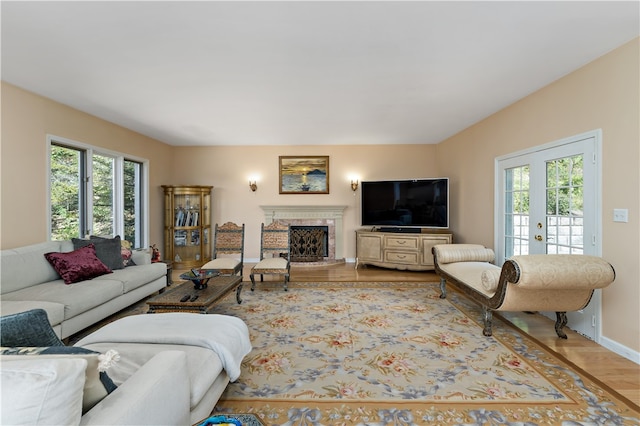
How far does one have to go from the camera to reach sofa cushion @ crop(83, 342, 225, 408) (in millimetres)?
1411

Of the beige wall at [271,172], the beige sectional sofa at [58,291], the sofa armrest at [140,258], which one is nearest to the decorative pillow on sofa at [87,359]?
the beige sectional sofa at [58,291]

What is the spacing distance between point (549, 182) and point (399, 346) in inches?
101

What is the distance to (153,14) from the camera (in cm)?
201

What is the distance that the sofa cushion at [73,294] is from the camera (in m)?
2.57

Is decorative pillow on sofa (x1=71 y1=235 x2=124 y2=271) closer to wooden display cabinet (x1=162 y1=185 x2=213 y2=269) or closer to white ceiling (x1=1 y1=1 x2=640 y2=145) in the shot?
white ceiling (x1=1 y1=1 x2=640 y2=145)

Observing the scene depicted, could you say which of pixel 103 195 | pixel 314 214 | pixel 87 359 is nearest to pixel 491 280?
pixel 87 359

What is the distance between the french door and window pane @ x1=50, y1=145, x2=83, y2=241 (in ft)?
19.9

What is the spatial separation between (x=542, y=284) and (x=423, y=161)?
170 inches

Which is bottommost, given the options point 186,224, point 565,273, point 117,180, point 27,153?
point 565,273

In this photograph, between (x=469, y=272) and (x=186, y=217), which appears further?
(x=186, y=217)

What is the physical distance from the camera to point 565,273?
237 cm

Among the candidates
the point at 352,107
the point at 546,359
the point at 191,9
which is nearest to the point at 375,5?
the point at 191,9

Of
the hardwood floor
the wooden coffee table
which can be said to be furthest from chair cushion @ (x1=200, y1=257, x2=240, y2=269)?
the hardwood floor

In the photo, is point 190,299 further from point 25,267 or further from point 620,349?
point 620,349
